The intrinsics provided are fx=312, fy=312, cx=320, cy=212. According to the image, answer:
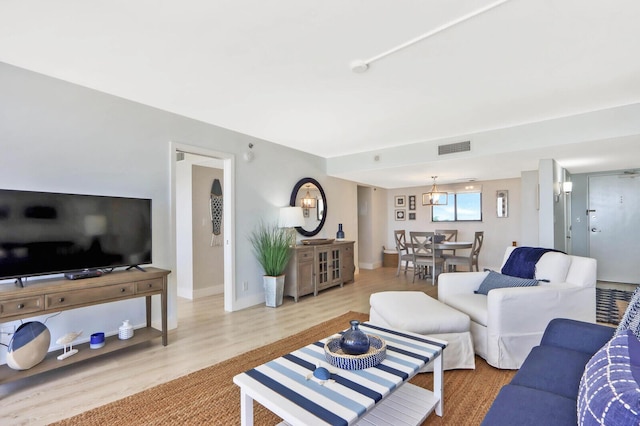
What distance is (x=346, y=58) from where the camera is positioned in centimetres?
234

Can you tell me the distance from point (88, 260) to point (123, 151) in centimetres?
111

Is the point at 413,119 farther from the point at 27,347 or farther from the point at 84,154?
the point at 27,347

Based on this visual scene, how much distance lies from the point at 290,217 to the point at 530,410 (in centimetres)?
382

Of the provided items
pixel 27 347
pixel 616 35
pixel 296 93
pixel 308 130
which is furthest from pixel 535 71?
pixel 27 347

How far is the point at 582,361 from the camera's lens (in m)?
1.54

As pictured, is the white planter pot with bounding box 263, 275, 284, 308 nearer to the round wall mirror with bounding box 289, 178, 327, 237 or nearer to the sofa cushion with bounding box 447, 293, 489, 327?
the round wall mirror with bounding box 289, 178, 327, 237

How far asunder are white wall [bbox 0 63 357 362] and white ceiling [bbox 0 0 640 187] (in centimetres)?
18

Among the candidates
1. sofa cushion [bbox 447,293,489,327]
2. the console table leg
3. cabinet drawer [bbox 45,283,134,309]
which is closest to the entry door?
sofa cushion [bbox 447,293,489,327]

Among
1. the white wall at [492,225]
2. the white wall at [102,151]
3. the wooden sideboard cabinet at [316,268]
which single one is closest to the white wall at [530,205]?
the white wall at [492,225]

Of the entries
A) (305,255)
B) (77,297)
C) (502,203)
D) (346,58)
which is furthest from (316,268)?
(502,203)

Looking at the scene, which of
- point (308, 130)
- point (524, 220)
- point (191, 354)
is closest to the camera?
point (191, 354)

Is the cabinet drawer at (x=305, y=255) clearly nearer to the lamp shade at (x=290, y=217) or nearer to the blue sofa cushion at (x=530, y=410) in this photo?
the lamp shade at (x=290, y=217)

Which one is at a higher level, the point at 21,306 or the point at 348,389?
the point at 21,306

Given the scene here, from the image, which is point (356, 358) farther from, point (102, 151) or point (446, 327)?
point (102, 151)
